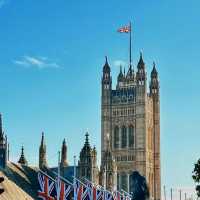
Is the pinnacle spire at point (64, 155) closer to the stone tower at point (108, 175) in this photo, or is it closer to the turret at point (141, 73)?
the stone tower at point (108, 175)

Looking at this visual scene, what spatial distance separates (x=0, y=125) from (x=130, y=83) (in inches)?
4043

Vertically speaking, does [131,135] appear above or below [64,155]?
above

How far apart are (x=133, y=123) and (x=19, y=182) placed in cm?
9639

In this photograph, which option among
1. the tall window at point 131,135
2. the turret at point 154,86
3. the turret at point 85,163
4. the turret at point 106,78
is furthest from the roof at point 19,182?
the turret at point 154,86

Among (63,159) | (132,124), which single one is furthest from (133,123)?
(63,159)

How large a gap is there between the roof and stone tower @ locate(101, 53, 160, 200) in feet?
274

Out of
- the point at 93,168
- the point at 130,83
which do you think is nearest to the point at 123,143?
the point at 130,83

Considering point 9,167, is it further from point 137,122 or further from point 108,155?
point 137,122

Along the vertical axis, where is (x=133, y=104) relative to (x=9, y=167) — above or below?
above

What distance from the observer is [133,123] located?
179 meters

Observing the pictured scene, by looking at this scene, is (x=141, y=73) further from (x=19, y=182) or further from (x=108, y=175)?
(x=19, y=182)

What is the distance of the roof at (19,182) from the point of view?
77.1m

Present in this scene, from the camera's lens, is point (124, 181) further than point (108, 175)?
Yes

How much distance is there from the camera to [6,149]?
270ft
